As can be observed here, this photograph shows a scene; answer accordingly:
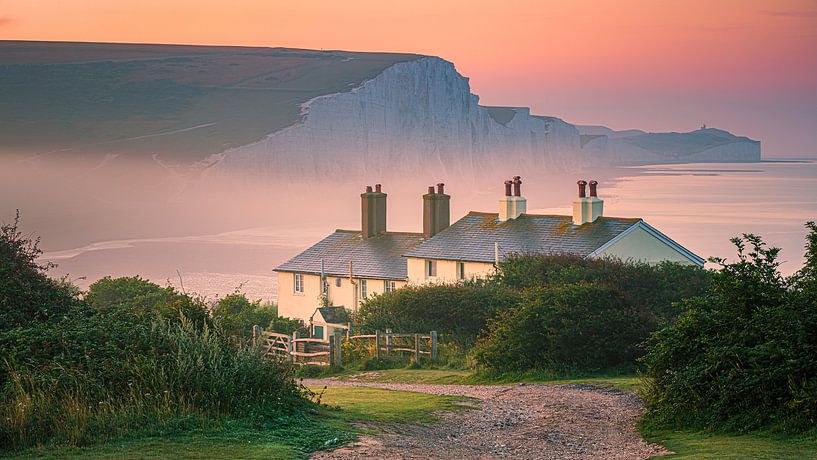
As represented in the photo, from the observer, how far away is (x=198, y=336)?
58.1 ft

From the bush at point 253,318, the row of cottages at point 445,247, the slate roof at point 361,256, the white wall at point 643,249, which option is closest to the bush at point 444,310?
the bush at point 253,318

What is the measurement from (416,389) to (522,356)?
3.27 metres

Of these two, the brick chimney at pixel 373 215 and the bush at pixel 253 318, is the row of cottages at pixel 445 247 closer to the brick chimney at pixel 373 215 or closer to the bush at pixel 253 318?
the brick chimney at pixel 373 215

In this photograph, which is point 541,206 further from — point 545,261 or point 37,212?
point 545,261

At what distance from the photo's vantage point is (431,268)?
52375mm

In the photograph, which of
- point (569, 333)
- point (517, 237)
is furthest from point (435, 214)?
point (569, 333)

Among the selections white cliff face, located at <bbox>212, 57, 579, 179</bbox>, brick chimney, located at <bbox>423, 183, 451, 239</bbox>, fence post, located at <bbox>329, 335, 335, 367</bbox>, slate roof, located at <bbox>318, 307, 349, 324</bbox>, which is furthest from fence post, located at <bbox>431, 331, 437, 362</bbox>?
white cliff face, located at <bbox>212, 57, 579, 179</bbox>

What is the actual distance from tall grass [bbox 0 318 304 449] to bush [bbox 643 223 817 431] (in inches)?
233

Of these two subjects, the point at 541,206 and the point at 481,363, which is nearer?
the point at 481,363

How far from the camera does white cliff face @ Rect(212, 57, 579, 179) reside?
12912cm

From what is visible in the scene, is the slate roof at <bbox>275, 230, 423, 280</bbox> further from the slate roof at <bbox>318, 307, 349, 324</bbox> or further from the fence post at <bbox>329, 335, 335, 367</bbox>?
the fence post at <bbox>329, 335, 335, 367</bbox>

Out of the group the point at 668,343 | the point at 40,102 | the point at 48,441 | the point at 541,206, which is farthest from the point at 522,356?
the point at 40,102

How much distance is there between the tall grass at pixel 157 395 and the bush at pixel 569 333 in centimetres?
1061

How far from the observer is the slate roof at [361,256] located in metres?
54.9
